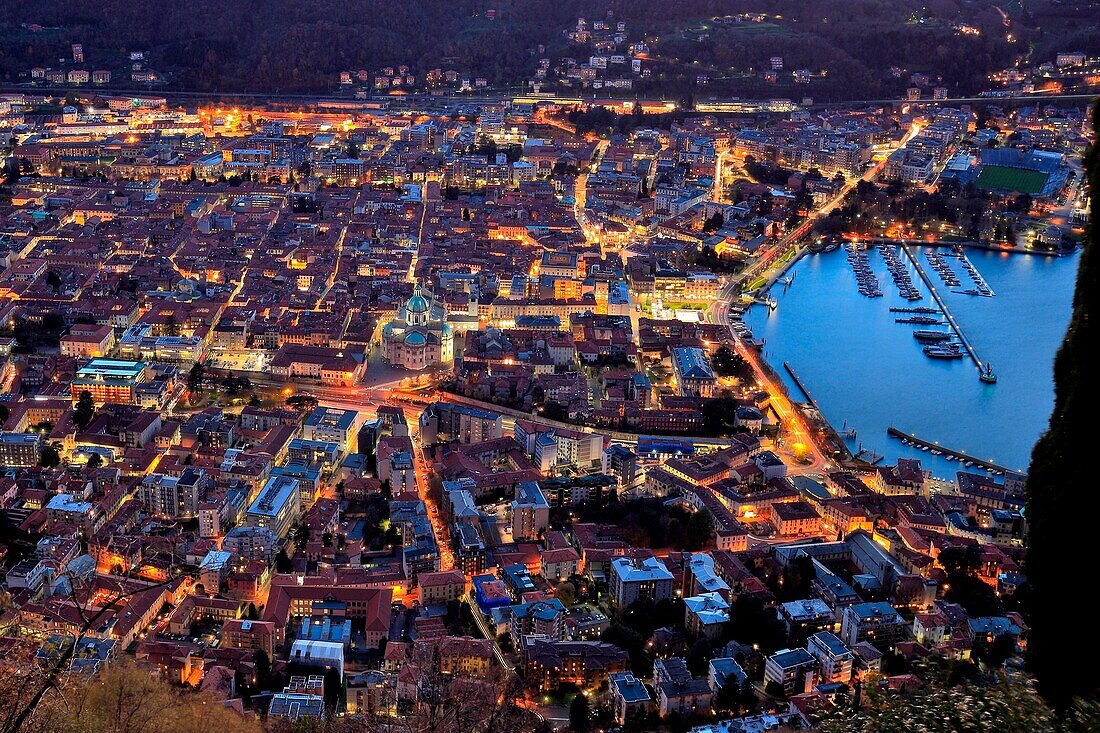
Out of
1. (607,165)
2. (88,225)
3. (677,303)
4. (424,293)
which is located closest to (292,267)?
(424,293)

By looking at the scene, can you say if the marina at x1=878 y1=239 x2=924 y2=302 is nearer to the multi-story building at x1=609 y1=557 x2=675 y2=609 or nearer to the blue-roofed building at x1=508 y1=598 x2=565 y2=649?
the multi-story building at x1=609 y1=557 x2=675 y2=609

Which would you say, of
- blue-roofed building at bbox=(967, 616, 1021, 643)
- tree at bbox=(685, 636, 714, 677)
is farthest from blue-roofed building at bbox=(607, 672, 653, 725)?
blue-roofed building at bbox=(967, 616, 1021, 643)

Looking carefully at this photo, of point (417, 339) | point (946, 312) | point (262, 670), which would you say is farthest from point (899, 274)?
point (262, 670)

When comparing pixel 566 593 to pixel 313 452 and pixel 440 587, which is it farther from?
pixel 313 452

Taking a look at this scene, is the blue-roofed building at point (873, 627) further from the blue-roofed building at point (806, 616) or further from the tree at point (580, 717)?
the tree at point (580, 717)

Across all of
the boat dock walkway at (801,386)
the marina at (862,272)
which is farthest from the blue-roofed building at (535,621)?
the marina at (862,272)

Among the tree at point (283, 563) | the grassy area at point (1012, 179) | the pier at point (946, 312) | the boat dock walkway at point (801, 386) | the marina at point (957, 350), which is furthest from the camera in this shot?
the grassy area at point (1012, 179)

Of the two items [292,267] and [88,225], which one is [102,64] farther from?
[292,267]

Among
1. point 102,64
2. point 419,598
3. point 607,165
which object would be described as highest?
point 102,64
